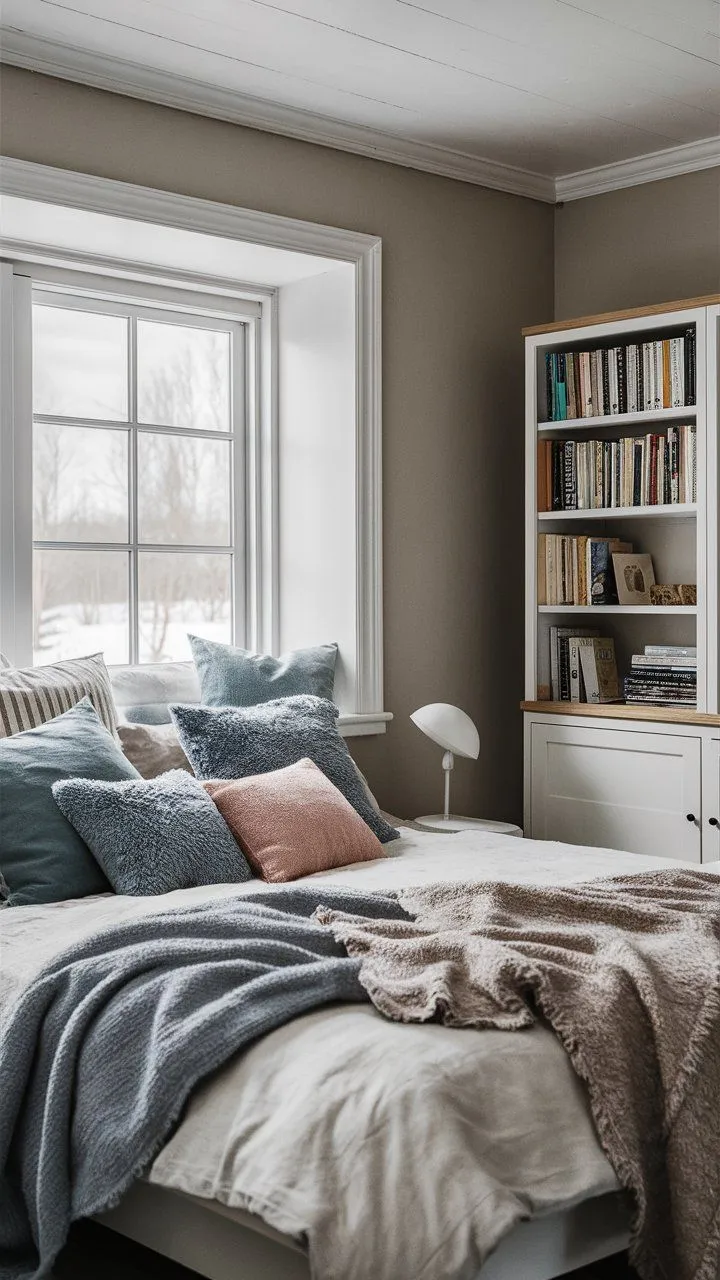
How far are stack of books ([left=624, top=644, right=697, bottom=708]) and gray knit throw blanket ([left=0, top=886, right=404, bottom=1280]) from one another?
6.73 ft

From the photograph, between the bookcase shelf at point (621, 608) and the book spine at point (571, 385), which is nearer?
the bookcase shelf at point (621, 608)

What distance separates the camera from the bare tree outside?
3.83 metres

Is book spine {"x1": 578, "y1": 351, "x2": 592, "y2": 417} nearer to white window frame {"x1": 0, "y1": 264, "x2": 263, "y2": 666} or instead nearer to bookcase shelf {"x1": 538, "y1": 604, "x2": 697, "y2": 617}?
bookcase shelf {"x1": 538, "y1": 604, "x2": 697, "y2": 617}

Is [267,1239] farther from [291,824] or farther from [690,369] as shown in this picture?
[690,369]

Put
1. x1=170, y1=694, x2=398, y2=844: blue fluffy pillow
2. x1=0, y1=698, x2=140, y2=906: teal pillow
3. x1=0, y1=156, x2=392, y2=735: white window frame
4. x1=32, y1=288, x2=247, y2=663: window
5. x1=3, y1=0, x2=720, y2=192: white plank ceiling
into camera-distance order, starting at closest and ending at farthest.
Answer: x1=0, y1=698, x2=140, y2=906: teal pillow → x1=3, y1=0, x2=720, y2=192: white plank ceiling → x1=170, y1=694, x2=398, y2=844: blue fluffy pillow → x1=0, y1=156, x2=392, y2=735: white window frame → x1=32, y1=288, x2=247, y2=663: window

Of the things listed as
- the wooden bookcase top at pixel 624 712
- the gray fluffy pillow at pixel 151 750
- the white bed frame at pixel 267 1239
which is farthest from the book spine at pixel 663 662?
the white bed frame at pixel 267 1239

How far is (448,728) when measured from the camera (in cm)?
387

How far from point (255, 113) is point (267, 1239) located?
300 centimetres

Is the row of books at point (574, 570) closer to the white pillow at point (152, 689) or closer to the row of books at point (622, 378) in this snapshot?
the row of books at point (622, 378)

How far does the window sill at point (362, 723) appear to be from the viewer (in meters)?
4.04

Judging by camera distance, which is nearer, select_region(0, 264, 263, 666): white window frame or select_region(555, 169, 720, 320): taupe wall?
select_region(0, 264, 263, 666): white window frame

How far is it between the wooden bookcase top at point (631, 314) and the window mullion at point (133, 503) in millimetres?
1242

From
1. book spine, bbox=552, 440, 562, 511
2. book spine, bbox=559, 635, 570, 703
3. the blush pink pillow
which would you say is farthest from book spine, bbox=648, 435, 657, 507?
the blush pink pillow

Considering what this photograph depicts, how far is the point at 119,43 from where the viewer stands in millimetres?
3326
